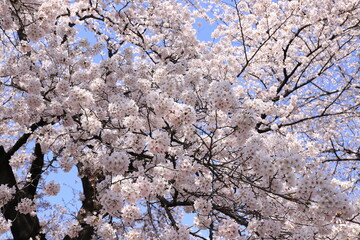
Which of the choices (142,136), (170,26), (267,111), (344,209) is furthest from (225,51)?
(344,209)

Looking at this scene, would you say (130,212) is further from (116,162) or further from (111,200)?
(116,162)

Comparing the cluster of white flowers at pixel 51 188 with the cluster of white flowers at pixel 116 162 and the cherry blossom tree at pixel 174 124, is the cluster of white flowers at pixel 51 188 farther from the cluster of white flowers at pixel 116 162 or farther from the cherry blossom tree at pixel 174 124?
the cluster of white flowers at pixel 116 162

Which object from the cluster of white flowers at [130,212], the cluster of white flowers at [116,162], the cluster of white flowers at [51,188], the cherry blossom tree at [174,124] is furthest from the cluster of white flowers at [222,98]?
the cluster of white flowers at [51,188]

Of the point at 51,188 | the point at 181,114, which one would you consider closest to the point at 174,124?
the point at 181,114

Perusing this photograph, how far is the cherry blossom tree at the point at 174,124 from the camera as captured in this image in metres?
4.55

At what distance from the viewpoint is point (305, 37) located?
1195cm

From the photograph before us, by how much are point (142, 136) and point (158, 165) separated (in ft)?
1.83

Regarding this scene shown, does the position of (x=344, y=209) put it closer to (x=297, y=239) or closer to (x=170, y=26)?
(x=297, y=239)

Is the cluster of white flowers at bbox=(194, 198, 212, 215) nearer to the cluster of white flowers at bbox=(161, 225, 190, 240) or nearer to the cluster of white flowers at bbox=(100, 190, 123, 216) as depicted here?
the cluster of white flowers at bbox=(161, 225, 190, 240)

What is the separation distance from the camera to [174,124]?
4621mm

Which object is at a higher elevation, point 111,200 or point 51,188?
point 51,188

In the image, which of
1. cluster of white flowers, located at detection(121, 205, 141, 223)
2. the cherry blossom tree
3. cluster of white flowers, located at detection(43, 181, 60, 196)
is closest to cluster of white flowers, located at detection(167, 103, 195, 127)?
the cherry blossom tree

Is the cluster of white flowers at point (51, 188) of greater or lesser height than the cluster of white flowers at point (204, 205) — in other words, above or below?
above

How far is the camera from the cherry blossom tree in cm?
455
